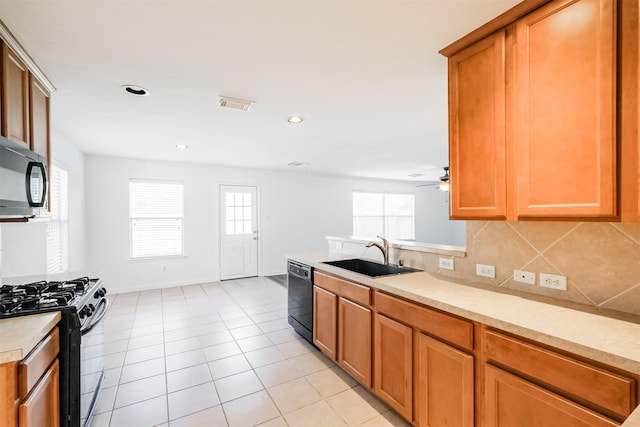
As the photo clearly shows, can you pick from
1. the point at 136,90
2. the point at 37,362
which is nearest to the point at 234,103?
the point at 136,90

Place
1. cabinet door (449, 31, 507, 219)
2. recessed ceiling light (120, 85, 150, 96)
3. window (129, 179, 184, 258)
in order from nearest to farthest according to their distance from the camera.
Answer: cabinet door (449, 31, 507, 219)
recessed ceiling light (120, 85, 150, 96)
window (129, 179, 184, 258)

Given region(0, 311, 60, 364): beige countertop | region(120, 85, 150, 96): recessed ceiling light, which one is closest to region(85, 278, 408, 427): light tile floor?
region(0, 311, 60, 364): beige countertop

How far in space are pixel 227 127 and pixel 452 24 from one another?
2.53 meters

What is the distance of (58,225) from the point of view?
3.65m

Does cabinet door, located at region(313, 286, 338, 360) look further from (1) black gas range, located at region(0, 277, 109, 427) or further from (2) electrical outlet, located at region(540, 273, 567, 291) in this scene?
(1) black gas range, located at region(0, 277, 109, 427)

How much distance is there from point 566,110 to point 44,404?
2.87m

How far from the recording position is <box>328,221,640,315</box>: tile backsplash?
142 cm

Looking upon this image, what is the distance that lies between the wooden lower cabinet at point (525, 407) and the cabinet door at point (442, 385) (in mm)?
103

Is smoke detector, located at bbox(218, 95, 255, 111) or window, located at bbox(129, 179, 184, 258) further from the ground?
smoke detector, located at bbox(218, 95, 255, 111)

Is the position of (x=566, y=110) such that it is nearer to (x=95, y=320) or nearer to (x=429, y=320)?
(x=429, y=320)

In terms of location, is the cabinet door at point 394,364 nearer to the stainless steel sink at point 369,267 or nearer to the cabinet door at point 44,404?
the stainless steel sink at point 369,267

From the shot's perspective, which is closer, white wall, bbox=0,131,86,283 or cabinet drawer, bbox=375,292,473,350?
cabinet drawer, bbox=375,292,473,350

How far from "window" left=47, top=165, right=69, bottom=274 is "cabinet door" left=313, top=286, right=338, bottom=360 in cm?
303

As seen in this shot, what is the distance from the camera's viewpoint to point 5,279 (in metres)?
2.43
